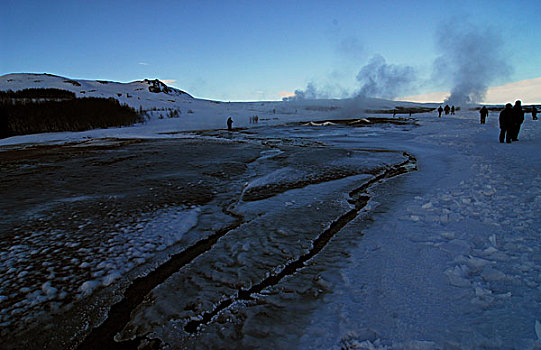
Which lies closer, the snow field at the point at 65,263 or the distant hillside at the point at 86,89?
the snow field at the point at 65,263

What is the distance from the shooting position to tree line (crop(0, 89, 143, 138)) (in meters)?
31.5

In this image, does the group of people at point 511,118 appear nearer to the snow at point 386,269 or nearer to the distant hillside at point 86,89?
the snow at point 386,269

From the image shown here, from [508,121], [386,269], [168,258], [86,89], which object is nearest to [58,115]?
[168,258]

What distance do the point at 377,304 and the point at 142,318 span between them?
6.19 ft

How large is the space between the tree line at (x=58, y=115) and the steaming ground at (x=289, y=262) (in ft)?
110

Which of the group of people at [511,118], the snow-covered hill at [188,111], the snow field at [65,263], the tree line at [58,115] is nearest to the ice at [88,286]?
the snow field at [65,263]

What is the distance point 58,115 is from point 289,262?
42287 mm

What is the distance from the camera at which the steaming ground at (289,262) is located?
6.82ft

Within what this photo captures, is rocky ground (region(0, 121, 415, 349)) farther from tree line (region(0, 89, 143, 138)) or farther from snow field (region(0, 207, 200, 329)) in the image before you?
tree line (region(0, 89, 143, 138))

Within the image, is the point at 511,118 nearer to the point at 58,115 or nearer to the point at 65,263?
the point at 65,263

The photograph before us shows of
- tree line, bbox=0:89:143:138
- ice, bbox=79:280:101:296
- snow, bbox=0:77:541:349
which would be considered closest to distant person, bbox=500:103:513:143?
snow, bbox=0:77:541:349

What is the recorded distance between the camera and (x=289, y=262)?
3.16 meters

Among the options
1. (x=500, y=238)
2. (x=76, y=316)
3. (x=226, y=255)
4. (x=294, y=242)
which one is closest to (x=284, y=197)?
(x=294, y=242)

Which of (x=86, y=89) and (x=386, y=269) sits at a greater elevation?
(x=86, y=89)
